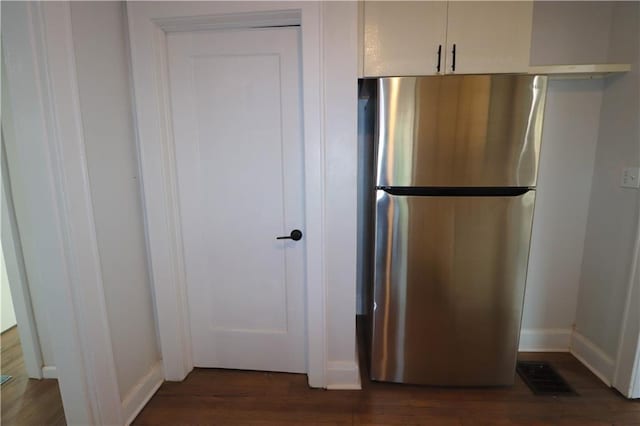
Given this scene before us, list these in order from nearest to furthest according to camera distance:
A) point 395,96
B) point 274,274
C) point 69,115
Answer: point 69,115 < point 395,96 < point 274,274

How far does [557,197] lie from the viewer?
1.98 m

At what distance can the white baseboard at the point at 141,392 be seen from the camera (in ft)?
5.01

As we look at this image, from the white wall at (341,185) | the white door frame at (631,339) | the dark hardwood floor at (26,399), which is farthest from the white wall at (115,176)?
the white door frame at (631,339)

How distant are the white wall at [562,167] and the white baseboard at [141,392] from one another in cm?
253

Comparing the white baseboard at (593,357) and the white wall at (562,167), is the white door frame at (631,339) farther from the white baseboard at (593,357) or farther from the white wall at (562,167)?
the white wall at (562,167)

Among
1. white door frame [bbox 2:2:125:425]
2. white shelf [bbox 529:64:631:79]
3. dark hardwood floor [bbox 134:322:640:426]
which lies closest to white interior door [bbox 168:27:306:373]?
dark hardwood floor [bbox 134:322:640:426]

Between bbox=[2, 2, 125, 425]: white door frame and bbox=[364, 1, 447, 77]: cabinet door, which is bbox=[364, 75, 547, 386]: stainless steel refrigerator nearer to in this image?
bbox=[364, 1, 447, 77]: cabinet door

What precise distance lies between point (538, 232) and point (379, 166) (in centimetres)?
138

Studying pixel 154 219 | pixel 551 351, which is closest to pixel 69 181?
pixel 154 219

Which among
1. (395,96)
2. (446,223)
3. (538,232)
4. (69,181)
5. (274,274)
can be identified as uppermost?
(395,96)

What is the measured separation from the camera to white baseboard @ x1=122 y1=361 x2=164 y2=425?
5.01ft

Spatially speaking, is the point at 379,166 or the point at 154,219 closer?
the point at 379,166

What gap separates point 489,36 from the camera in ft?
4.97

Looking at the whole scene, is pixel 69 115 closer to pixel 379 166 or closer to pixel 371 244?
pixel 379 166
